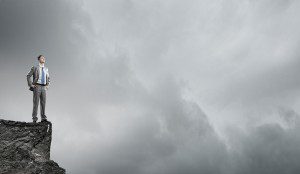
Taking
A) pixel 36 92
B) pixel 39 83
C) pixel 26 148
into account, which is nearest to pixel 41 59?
pixel 39 83

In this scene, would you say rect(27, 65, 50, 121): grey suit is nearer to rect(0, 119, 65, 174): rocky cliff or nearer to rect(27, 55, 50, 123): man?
rect(27, 55, 50, 123): man

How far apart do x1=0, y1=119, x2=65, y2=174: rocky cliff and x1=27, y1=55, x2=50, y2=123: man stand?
1.22 m

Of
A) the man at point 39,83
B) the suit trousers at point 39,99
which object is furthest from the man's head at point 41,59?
the suit trousers at point 39,99

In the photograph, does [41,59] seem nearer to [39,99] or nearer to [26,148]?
[39,99]

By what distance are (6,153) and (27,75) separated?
4.45m

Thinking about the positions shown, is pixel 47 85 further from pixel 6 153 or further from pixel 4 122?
pixel 6 153

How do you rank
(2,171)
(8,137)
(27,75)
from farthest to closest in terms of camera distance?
(27,75) < (8,137) < (2,171)

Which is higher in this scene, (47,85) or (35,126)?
(47,85)

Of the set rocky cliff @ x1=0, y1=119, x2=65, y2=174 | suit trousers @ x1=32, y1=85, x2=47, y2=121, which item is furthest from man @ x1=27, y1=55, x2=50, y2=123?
rocky cliff @ x1=0, y1=119, x2=65, y2=174

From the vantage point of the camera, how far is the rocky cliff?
15484 mm

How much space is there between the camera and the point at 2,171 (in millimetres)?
15188

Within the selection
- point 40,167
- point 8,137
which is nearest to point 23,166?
point 40,167

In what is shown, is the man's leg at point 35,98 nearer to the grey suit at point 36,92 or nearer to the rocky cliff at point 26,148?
the grey suit at point 36,92

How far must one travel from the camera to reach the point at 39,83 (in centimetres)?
1856
